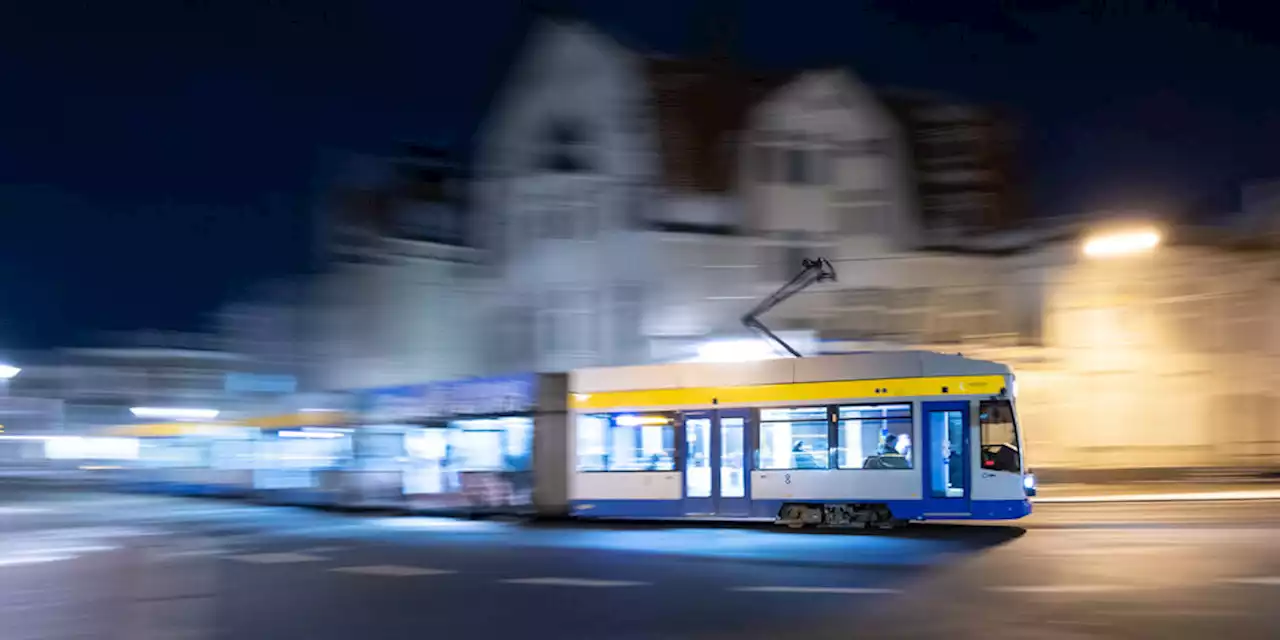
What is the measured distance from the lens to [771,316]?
35.1m

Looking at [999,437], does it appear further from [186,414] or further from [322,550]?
[186,414]

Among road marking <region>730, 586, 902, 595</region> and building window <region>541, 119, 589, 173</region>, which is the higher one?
building window <region>541, 119, 589, 173</region>

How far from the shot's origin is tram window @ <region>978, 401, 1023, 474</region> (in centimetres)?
1830

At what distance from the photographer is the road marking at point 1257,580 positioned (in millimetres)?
11828

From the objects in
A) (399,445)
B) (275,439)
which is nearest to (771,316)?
(399,445)

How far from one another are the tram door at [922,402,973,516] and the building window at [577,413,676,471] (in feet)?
16.0

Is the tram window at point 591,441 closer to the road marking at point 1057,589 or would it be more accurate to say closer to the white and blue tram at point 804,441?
the white and blue tram at point 804,441

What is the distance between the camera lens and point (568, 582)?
13.6 metres

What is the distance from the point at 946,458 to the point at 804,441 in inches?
99.2

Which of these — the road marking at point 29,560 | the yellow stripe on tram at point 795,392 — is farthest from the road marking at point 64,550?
the yellow stripe on tram at point 795,392

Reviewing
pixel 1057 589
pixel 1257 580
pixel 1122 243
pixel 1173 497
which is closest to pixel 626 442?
pixel 1057 589

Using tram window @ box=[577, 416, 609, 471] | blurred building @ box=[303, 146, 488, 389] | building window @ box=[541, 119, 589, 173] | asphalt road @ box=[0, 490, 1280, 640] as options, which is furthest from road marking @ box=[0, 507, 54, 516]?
tram window @ box=[577, 416, 609, 471]

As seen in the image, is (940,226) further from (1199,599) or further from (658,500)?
(1199,599)

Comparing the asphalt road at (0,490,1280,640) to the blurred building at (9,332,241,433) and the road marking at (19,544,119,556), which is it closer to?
the road marking at (19,544,119,556)
